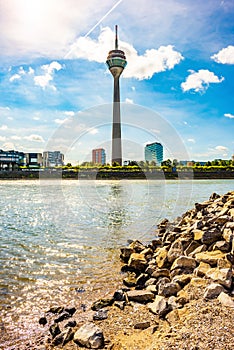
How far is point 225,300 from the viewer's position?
419cm

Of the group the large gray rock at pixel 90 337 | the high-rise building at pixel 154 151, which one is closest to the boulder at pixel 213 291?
the large gray rock at pixel 90 337

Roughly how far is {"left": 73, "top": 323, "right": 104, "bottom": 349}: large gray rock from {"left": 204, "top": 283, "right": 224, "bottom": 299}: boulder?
1.59m

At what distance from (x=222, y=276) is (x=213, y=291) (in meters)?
0.41

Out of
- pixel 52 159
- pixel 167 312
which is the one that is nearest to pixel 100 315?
pixel 167 312

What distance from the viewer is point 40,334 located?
15.2 feet

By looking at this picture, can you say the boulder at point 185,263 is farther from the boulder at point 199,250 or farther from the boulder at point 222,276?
the boulder at point 222,276

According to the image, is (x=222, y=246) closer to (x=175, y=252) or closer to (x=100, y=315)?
(x=175, y=252)

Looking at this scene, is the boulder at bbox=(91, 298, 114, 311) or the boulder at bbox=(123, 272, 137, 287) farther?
the boulder at bbox=(123, 272, 137, 287)

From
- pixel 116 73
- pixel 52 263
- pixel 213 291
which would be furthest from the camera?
pixel 116 73

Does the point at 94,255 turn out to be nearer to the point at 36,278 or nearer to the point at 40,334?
the point at 36,278

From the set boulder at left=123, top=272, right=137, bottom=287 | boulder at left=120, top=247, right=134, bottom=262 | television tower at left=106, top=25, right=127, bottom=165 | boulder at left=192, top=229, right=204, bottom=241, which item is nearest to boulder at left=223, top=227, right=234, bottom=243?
boulder at left=192, top=229, right=204, bottom=241

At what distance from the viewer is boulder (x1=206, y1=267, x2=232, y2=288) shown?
4.58 metres

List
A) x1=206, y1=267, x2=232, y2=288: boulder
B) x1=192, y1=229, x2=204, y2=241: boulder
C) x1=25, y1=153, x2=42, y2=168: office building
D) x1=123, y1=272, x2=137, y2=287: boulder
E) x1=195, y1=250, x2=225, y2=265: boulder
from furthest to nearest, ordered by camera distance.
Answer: x1=25, y1=153, x2=42, y2=168: office building < x1=192, y1=229, x2=204, y2=241: boulder < x1=123, y1=272, x2=137, y2=287: boulder < x1=195, y1=250, x2=225, y2=265: boulder < x1=206, y1=267, x2=232, y2=288: boulder

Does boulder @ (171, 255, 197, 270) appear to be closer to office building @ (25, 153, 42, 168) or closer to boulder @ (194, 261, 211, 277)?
boulder @ (194, 261, 211, 277)
